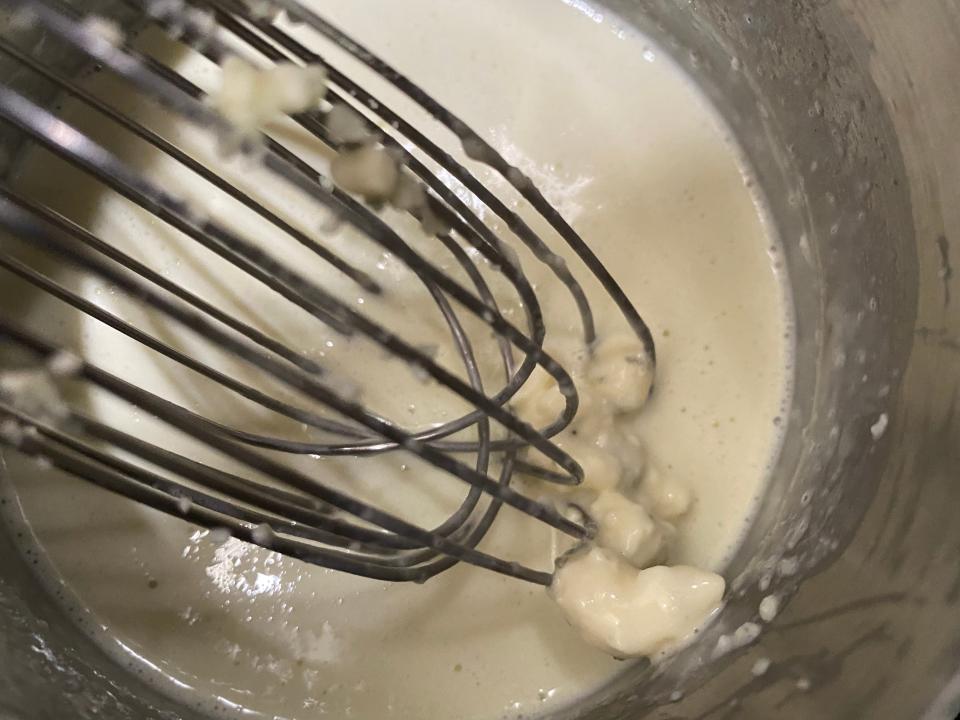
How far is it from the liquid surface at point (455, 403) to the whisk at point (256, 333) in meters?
0.08

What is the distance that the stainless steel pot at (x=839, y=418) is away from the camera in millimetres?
599

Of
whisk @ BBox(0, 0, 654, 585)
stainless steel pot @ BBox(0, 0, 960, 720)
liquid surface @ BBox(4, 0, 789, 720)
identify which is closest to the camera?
whisk @ BBox(0, 0, 654, 585)

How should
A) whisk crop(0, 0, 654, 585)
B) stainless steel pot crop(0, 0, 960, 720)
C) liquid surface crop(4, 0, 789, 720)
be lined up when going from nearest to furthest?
whisk crop(0, 0, 654, 585) → stainless steel pot crop(0, 0, 960, 720) → liquid surface crop(4, 0, 789, 720)

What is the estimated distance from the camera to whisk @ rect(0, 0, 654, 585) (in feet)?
1.33

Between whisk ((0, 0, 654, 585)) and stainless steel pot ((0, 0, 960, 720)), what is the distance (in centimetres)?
17

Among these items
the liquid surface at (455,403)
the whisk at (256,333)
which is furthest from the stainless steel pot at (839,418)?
the whisk at (256,333)

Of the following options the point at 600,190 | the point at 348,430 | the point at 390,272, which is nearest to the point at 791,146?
the point at 600,190

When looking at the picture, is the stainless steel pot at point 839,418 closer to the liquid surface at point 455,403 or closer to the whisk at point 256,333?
the liquid surface at point 455,403

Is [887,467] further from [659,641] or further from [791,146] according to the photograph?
[791,146]

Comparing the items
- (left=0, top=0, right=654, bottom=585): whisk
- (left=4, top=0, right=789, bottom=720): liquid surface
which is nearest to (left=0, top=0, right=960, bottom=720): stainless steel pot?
(left=4, top=0, right=789, bottom=720): liquid surface

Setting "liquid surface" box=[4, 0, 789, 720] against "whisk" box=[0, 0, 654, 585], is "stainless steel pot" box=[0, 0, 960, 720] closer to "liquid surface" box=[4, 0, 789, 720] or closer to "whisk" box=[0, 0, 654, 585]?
"liquid surface" box=[4, 0, 789, 720]

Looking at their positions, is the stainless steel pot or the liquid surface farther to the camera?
the liquid surface

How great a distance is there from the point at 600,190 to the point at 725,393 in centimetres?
24

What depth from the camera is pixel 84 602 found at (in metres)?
0.83
